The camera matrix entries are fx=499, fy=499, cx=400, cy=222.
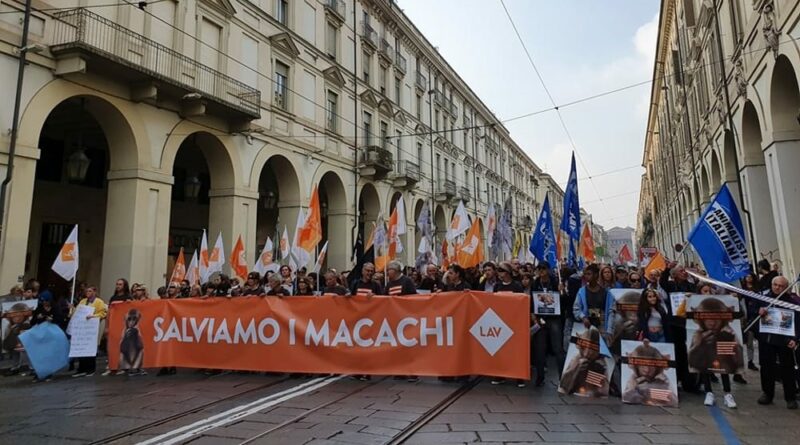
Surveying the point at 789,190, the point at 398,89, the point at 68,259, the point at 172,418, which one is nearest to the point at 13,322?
the point at 68,259

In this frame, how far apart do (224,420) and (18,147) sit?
911 centimetres

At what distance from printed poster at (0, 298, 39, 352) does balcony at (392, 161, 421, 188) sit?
65.8 feet

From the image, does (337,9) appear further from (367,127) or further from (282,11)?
(367,127)

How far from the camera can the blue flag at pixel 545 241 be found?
10852 millimetres

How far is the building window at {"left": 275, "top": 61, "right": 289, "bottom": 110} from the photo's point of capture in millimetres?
19500

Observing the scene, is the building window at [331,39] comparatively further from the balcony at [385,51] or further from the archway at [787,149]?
the archway at [787,149]

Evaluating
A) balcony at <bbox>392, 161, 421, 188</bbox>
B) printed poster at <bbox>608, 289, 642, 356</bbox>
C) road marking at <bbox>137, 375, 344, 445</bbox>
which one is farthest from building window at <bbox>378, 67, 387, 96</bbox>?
printed poster at <bbox>608, 289, 642, 356</bbox>

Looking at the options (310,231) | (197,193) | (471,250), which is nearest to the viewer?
(310,231)

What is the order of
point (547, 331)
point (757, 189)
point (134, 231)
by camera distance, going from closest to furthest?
1. point (547, 331)
2. point (134, 231)
3. point (757, 189)

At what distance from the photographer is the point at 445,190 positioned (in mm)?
35812

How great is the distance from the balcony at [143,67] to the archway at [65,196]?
77.6 inches

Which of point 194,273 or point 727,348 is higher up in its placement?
point 194,273

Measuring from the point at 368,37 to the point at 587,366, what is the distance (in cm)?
2361

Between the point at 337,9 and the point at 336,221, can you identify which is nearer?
the point at 336,221
